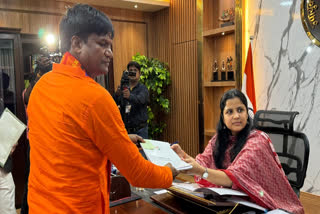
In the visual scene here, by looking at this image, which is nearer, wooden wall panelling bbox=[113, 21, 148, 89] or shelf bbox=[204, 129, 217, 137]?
shelf bbox=[204, 129, 217, 137]

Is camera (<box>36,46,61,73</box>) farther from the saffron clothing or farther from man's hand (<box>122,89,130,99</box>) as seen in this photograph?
the saffron clothing

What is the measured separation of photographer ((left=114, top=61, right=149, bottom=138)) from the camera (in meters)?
3.71

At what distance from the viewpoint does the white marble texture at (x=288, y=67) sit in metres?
3.11

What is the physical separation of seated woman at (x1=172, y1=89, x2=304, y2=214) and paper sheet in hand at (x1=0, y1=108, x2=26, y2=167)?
156 cm

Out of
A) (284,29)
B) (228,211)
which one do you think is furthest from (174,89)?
(228,211)

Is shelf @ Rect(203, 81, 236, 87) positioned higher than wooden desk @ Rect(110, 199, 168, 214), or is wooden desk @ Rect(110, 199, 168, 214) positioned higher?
shelf @ Rect(203, 81, 236, 87)

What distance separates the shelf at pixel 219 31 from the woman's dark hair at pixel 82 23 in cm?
322

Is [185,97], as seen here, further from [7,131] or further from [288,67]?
[7,131]

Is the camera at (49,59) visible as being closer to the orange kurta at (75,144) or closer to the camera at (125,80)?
the camera at (125,80)

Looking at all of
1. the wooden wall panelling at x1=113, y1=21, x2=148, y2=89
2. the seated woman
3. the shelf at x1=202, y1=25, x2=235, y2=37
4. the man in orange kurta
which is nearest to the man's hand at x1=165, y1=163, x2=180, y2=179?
the man in orange kurta

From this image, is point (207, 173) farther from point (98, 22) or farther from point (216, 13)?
point (216, 13)

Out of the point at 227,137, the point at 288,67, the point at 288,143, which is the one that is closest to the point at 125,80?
the point at 288,67

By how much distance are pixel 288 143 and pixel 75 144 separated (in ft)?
4.86

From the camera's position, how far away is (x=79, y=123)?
928mm
